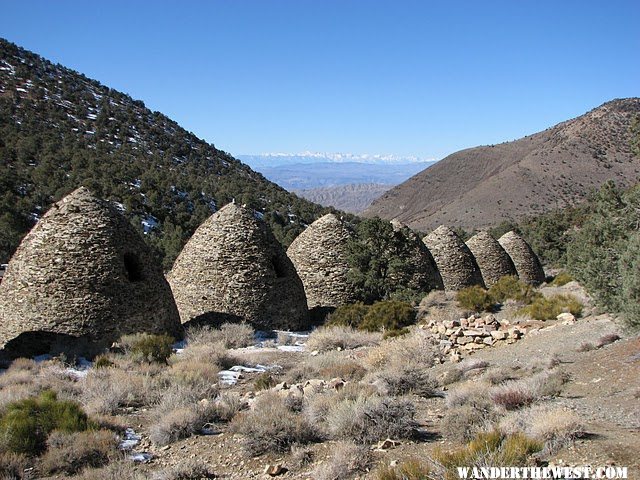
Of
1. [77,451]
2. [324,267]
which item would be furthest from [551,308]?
[77,451]

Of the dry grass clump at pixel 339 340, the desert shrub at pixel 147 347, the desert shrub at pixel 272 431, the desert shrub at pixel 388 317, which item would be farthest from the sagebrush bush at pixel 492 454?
the desert shrub at pixel 388 317

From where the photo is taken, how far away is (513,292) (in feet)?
68.1

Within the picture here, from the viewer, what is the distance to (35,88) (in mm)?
57406

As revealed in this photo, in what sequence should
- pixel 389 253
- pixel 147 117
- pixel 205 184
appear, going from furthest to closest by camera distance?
pixel 147 117 < pixel 205 184 < pixel 389 253

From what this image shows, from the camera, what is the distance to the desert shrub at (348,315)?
17469 mm

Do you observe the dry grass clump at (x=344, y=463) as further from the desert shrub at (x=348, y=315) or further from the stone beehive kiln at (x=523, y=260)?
the stone beehive kiln at (x=523, y=260)

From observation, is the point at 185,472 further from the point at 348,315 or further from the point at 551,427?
the point at 348,315

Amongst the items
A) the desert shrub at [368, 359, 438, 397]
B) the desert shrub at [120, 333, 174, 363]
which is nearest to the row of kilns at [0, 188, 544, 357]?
the desert shrub at [120, 333, 174, 363]

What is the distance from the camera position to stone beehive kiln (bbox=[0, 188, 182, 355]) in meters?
12.7

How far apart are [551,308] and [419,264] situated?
6.09 meters

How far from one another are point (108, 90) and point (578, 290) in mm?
67203

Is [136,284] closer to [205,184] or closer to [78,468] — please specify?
[78,468]

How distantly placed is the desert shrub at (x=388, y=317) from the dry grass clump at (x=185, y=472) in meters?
10.9

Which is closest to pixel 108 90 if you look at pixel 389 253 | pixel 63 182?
pixel 63 182
